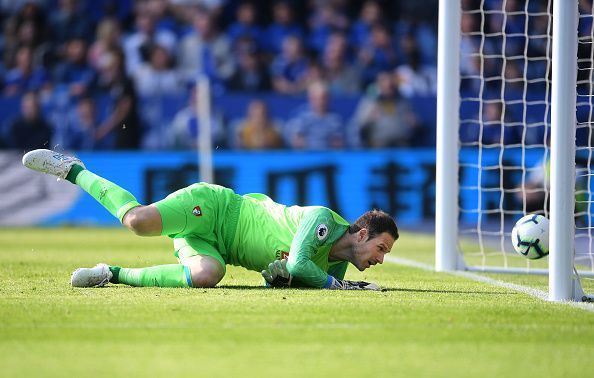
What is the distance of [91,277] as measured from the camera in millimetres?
8438

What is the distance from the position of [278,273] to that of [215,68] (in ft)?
47.9

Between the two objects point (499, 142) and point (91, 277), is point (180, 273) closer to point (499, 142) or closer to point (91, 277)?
point (91, 277)

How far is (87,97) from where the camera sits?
20266 millimetres

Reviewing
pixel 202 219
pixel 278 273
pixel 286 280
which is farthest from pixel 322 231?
pixel 202 219

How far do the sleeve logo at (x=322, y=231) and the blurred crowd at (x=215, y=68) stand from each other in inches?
473

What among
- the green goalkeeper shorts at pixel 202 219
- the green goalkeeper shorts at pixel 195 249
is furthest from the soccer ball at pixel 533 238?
the green goalkeeper shorts at pixel 195 249

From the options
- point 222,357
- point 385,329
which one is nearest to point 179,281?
point 385,329

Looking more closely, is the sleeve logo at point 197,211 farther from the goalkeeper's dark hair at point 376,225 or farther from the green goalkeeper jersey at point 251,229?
the goalkeeper's dark hair at point 376,225

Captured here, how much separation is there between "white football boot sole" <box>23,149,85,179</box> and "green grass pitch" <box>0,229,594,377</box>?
86 centimetres

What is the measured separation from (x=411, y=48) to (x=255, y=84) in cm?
347

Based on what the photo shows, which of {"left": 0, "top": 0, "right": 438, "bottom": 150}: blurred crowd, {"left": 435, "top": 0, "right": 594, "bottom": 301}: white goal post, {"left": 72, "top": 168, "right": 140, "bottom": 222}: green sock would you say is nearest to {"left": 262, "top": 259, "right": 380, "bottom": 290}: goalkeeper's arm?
{"left": 72, "top": 168, "right": 140, "bottom": 222}: green sock

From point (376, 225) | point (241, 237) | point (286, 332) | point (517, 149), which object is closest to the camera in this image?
point (286, 332)

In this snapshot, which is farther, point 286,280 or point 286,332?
point 286,280

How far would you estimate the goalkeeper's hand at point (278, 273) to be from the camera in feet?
26.5
